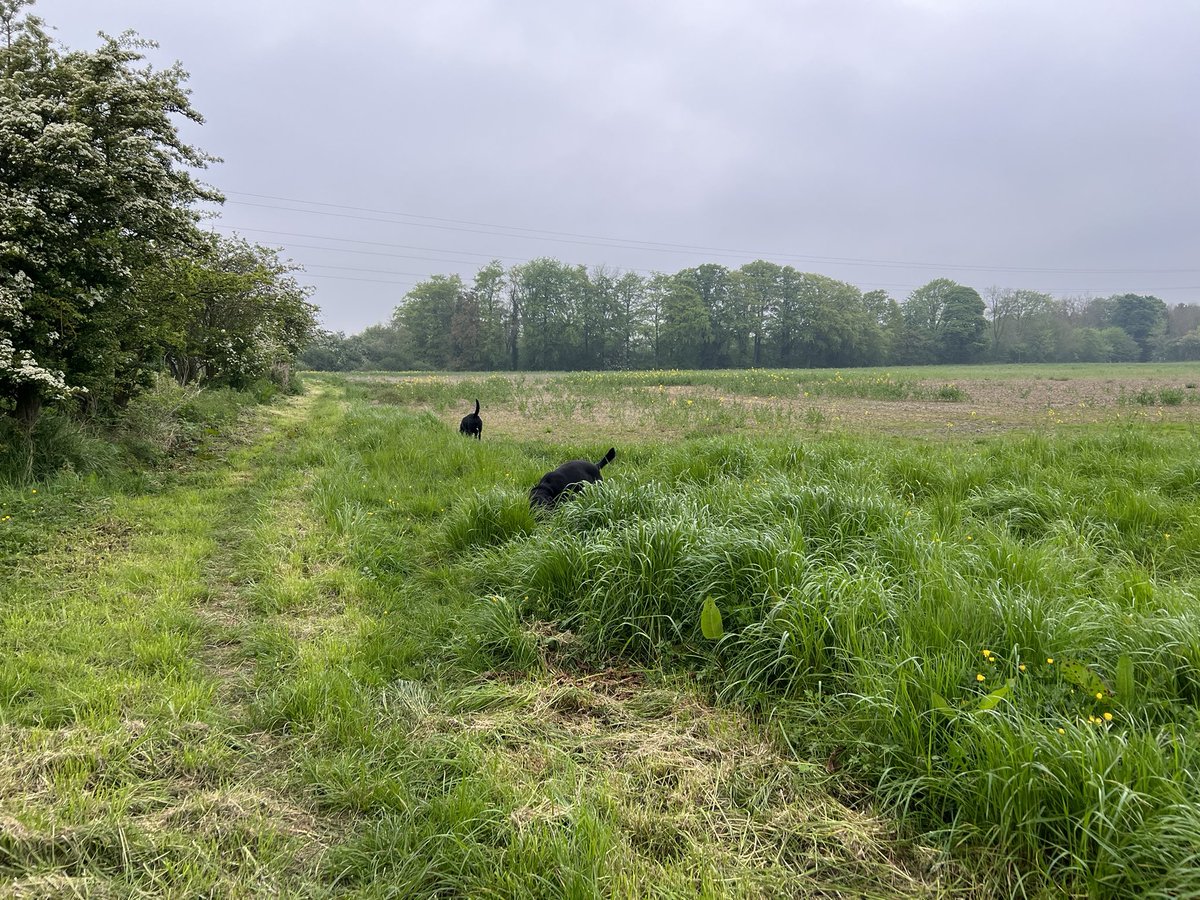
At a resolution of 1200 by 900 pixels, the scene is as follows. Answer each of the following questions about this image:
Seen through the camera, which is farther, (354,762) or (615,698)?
(615,698)

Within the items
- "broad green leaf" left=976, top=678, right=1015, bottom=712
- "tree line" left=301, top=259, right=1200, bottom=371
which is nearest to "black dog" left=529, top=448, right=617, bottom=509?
"broad green leaf" left=976, top=678, right=1015, bottom=712

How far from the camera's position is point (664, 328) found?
67.9 meters

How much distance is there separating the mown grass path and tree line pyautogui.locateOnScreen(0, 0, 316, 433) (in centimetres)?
308

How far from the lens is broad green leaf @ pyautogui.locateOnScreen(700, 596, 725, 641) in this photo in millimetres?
2951

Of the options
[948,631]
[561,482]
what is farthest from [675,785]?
[561,482]

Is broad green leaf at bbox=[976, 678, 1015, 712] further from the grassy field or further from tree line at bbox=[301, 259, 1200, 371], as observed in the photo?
tree line at bbox=[301, 259, 1200, 371]

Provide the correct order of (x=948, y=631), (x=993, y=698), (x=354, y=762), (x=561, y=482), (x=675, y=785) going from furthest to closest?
1. (x=561, y=482)
2. (x=948, y=631)
3. (x=354, y=762)
4. (x=675, y=785)
5. (x=993, y=698)

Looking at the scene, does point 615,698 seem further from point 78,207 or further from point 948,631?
point 78,207

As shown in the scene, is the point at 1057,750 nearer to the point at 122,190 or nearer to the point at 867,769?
the point at 867,769

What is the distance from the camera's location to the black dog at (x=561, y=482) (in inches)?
209

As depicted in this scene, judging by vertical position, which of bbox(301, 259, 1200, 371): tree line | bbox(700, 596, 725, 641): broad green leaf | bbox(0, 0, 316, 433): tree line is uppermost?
bbox(301, 259, 1200, 371): tree line

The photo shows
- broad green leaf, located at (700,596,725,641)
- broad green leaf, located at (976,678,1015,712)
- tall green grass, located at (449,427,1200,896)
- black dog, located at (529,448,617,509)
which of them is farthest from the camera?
black dog, located at (529,448,617,509)

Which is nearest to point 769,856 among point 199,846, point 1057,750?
point 1057,750

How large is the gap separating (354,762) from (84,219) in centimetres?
728
